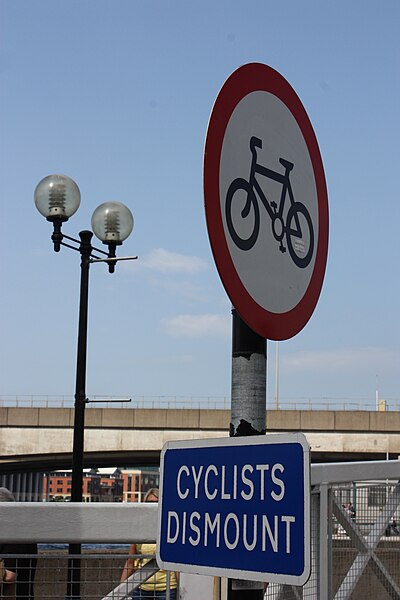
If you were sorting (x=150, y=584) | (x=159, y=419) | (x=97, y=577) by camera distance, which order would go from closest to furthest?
(x=150, y=584) → (x=97, y=577) → (x=159, y=419)

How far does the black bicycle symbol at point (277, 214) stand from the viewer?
271cm

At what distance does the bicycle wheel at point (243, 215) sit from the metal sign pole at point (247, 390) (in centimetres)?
26

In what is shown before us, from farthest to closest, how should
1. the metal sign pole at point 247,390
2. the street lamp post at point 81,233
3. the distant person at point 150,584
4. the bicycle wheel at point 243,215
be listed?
the street lamp post at point 81,233 → the distant person at point 150,584 → the bicycle wheel at point 243,215 → the metal sign pole at point 247,390

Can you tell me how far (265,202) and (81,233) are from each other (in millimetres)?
8984

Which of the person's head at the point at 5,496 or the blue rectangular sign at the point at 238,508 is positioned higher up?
the blue rectangular sign at the point at 238,508

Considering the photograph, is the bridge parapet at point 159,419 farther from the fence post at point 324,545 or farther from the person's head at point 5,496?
the fence post at point 324,545

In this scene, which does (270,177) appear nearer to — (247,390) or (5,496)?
(247,390)

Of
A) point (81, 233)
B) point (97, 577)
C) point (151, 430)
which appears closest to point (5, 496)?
point (97, 577)

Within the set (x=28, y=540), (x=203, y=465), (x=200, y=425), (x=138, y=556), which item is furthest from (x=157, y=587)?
(x=200, y=425)

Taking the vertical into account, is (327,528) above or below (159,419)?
above

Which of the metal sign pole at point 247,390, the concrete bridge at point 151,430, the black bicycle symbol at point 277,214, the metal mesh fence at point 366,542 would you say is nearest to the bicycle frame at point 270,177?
the black bicycle symbol at point 277,214

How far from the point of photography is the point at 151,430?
44.8 meters

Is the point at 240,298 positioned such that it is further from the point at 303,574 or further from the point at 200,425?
the point at 200,425

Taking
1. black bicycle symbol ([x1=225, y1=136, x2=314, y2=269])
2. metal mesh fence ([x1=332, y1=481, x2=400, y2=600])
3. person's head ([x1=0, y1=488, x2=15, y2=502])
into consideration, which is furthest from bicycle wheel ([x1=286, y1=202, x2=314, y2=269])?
person's head ([x1=0, y1=488, x2=15, y2=502])
